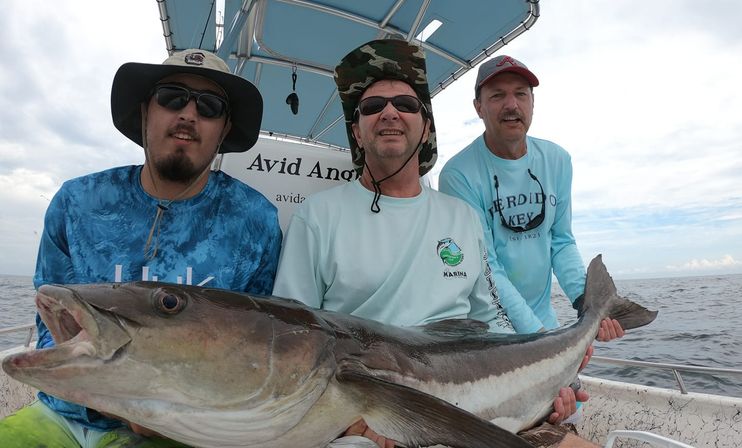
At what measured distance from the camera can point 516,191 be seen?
3.74 m

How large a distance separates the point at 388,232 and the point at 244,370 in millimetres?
1523

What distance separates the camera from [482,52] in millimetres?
5602

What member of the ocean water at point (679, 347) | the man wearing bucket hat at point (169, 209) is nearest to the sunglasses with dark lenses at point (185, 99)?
the man wearing bucket hat at point (169, 209)

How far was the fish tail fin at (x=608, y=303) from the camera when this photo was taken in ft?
11.0

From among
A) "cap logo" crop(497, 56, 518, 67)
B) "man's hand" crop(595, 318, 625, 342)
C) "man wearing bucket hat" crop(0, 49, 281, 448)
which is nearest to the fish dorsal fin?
"man wearing bucket hat" crop(0, 49, 281, 448)

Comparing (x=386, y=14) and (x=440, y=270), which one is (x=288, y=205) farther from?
(x=386, y=14)

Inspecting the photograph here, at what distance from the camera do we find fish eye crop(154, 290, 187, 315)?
1427 mm

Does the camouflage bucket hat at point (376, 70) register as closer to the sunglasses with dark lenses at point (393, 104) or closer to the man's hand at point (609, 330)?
the sunglasses with dark lenses at point (393, 104)

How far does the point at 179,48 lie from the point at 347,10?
2.10 metres

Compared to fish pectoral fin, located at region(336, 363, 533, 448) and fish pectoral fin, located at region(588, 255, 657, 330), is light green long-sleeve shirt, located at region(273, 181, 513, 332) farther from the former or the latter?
fish pectoral fin, located at region(336, 363, 533, 448)

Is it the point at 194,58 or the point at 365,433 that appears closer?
the point at 365,433

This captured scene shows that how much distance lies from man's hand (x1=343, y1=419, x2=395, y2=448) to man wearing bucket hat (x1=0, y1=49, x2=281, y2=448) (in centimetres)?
123

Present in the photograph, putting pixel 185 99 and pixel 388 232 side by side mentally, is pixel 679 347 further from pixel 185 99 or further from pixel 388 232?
pixel 185 99

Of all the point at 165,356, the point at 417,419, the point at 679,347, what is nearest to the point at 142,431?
the point at 165,356
